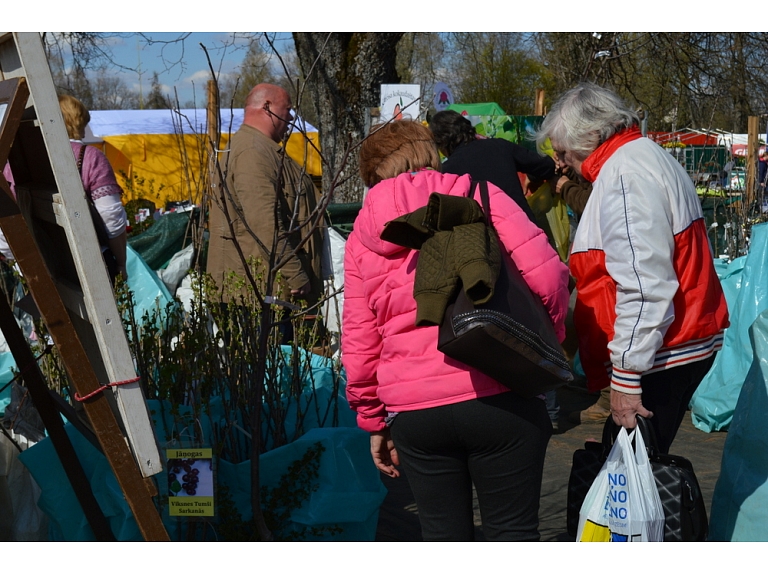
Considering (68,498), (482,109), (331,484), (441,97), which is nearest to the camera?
(68,498)

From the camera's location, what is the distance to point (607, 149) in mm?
2506

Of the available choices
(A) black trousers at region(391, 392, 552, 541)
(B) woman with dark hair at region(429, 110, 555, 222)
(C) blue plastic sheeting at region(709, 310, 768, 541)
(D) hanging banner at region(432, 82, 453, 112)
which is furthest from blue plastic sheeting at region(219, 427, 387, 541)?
(D) hanging banner at region(432, 82, 453, 112)

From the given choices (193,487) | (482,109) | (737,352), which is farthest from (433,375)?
(482,109)

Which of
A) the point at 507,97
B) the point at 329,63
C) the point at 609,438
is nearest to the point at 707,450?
the point at 609,438

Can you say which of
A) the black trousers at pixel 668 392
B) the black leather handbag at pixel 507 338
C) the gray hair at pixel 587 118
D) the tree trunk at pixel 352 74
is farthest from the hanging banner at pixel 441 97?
the black leather handbag at pixel 507 338

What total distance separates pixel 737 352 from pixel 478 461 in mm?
3163

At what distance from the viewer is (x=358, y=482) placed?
282 centimetres

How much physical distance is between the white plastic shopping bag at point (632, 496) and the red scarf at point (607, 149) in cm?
78

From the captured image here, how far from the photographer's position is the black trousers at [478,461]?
202 cm

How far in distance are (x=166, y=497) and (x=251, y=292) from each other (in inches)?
39.7

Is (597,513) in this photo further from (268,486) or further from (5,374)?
(5,374)

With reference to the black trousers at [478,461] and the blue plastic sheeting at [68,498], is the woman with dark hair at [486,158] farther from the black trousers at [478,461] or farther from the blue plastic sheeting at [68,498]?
the blue plastic sheeting at [68,498]

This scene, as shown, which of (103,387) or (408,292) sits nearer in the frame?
(103,387)

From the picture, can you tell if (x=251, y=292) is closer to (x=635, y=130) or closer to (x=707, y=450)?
(x=635, y=130)
